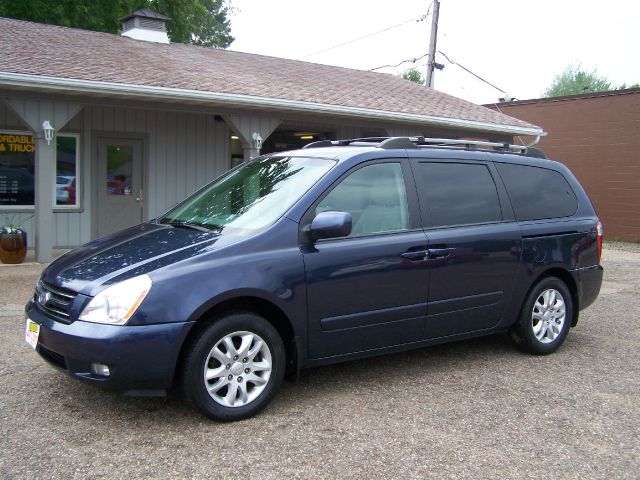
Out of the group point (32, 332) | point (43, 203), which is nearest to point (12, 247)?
point (43, 203)

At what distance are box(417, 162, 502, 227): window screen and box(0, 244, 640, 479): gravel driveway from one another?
→ 4.07 feet

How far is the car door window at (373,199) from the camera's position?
444cm

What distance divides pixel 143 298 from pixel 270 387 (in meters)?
1.01

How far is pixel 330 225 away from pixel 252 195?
85 centimetres

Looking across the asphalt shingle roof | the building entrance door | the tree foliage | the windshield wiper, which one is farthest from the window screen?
the tree foliage

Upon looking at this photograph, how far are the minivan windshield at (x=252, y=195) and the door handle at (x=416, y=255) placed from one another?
0.84 m

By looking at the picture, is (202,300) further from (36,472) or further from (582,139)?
(582,139)

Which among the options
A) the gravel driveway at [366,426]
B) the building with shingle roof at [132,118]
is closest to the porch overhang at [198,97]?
the building with shingle roof at [132,118]

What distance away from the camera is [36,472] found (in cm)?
321

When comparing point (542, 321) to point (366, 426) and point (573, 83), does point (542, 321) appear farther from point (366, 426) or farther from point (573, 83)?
point (573, 83)

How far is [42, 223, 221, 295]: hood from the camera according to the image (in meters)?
3.74

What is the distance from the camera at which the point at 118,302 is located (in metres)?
3.59

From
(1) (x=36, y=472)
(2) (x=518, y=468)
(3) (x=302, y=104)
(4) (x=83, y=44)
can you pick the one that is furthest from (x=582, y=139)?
(1) (x=36, y=472)

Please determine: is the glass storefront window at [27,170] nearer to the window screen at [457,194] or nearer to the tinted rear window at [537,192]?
the window screen at [457,194]
